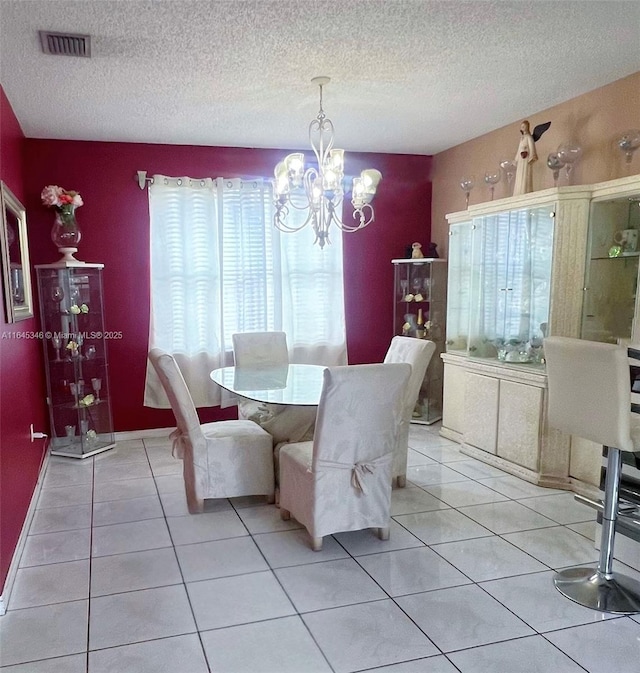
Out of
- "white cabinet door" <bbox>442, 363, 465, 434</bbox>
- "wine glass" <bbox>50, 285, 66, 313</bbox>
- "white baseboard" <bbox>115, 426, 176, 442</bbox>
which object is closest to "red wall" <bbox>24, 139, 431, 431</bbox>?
"white baseboard" <bbox>115, 426, 176, 442</bbox>

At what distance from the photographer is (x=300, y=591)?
2.47 meters

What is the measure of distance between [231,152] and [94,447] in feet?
8.94

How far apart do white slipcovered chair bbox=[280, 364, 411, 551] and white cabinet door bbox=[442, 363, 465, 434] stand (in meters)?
1.91

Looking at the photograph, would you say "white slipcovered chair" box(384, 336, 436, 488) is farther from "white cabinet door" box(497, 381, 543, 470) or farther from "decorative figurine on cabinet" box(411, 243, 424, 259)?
"decorative figurine on cabinet" box(411, 243, 424, 259)

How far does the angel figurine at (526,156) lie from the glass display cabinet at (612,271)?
0.60 m

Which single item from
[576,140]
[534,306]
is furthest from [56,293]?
[576,140]

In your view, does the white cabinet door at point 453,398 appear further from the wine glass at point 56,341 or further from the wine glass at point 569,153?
the wine glass at point 56,341

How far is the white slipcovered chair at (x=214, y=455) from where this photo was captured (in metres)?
3.18

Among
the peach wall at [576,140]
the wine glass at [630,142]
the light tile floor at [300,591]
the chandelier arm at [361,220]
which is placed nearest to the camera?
the light tile floor at [300,591]

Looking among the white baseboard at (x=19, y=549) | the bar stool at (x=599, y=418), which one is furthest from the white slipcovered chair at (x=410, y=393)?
the white baseboard at (x=19, y=549)

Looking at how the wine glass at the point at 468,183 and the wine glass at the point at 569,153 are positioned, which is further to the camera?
the wine glass at the point at 468,183

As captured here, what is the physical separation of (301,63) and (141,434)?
10.9 feet

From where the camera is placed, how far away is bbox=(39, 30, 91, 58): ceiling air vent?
2561 mm

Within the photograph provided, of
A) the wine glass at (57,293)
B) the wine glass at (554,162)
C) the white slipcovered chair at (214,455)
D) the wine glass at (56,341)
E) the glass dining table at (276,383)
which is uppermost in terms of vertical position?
the wine glass at (554,162)
